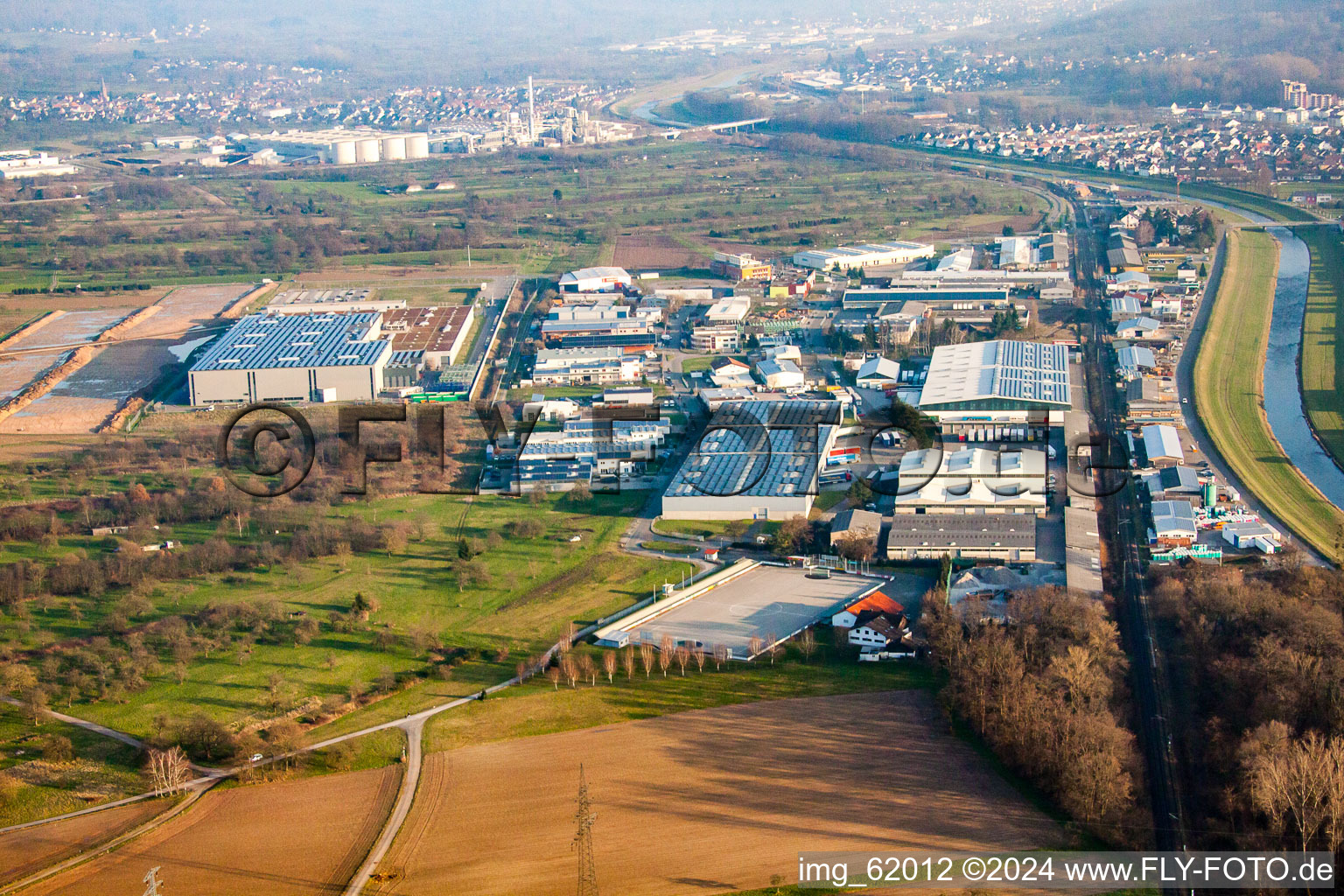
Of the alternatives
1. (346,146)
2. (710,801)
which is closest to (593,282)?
(710,801)

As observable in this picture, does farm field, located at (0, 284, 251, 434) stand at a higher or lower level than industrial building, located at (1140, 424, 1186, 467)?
higher

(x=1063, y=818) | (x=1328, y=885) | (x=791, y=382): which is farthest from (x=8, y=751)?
(x=791, y=382)

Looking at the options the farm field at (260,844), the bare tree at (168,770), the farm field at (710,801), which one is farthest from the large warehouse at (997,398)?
the bare tree at (168,770)

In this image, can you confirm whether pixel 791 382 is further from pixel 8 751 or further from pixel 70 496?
pixel 8 751

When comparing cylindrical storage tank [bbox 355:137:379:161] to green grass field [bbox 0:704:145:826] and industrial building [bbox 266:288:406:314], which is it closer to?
industrial building [bbox 266:288:406:314]

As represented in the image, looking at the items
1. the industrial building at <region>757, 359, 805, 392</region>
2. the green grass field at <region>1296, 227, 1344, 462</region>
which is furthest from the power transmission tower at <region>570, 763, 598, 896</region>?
the green grass field at <region>1296, 227, 1344, 462</region>
